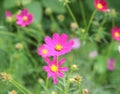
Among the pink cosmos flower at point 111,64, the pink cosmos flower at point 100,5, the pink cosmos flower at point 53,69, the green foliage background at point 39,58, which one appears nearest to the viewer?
the pink cosmos flower at point 53,69

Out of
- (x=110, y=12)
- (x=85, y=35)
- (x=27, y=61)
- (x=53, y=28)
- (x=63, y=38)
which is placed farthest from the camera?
(x=53, y=28)

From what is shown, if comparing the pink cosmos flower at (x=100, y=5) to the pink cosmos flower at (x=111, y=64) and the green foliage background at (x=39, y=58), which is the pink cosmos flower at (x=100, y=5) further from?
the pink cosmos flower at (x=111, y=64)

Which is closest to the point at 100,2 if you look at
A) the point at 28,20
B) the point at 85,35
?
the point at 85,35

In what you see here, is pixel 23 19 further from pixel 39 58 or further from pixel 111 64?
pixel 111 64

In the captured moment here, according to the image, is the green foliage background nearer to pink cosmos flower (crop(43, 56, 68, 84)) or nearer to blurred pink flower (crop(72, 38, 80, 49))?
blurred pink flower (crop(72, 38, 80, 49))

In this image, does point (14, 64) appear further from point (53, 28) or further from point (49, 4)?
point (49, 4)

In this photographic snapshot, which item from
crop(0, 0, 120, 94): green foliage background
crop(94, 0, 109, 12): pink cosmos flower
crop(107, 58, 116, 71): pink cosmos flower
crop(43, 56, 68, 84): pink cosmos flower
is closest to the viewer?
crop(43, 56, 68, 84): pink cosmos flower

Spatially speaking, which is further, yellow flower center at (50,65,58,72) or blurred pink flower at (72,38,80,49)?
blurred pink flower at (72,38,80,49)

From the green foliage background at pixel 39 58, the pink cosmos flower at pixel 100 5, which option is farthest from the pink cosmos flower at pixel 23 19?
the pink cosmos flower at pixel 100 5

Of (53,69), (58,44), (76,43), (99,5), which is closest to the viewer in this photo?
(53,69)

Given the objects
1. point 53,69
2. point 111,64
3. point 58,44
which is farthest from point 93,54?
point 53,69

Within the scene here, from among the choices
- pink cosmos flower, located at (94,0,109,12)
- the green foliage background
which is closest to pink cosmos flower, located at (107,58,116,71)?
the green foliage background
